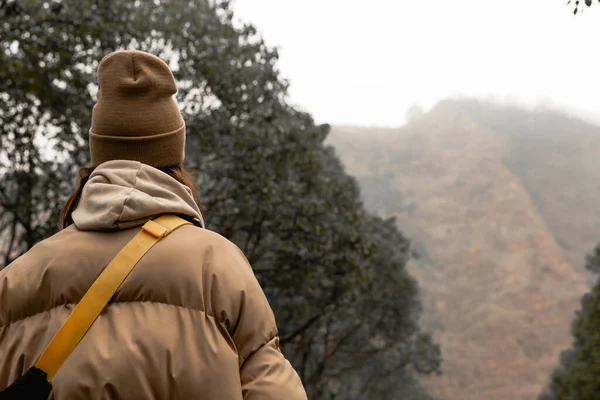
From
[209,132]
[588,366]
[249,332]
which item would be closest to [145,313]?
[249,332]

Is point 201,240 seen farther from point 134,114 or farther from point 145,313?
point 134,114

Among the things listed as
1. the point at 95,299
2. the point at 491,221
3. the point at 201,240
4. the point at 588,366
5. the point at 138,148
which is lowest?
the point at 588,366

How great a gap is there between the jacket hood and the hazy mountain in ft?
197

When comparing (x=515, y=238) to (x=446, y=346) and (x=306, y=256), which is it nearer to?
(x=446, y=346)

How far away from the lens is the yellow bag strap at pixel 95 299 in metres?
1.61

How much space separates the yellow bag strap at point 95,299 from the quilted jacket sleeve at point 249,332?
15cm

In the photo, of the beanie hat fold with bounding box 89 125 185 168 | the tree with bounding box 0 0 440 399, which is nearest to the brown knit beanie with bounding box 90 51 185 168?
the beanie hat fold with bounding box 89 125 185 168

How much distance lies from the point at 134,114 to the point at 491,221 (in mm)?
90826

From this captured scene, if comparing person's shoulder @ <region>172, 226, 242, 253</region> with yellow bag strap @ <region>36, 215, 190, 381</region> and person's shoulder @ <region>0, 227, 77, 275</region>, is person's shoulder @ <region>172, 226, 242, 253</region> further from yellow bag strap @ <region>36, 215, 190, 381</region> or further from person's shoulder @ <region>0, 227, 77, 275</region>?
person's shoulder @ <region>0, 227, 77, 275</region>

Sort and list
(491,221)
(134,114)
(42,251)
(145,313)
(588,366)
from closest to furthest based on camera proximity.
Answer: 1. (145,313)
2. (42,251)
3. (134,114)
4. (588,366)
5. (491,221)

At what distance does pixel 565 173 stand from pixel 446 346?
42.0m

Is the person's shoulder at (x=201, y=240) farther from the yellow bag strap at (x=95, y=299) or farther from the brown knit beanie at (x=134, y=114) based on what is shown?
the brown knit beanie at (x=134, y=114)

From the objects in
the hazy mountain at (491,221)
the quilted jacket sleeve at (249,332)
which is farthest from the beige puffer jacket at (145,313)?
the hazy mountain at (491,221)

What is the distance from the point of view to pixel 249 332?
66.4 inches
